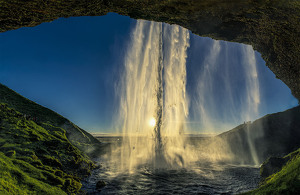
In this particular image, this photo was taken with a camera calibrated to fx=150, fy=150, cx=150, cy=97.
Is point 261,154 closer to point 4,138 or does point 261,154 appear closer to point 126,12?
point 126,12

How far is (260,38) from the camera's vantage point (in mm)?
12867

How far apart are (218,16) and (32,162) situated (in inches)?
799

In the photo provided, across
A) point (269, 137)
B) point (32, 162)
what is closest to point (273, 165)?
point (32, 162)

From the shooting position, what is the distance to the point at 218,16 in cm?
1114

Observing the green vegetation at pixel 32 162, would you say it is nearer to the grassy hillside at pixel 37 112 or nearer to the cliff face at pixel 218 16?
the grassy hillside at pixel 37 112

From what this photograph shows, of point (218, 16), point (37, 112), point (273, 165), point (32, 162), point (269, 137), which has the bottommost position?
point (273, 165)

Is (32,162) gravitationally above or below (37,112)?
below

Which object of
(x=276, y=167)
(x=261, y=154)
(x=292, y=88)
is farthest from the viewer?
(x=261, y=154)

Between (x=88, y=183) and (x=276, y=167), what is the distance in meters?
20.7

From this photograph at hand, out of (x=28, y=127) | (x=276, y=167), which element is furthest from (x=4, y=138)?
(x=276, y=167)

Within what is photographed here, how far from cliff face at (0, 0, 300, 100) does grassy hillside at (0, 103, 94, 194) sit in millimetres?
10053

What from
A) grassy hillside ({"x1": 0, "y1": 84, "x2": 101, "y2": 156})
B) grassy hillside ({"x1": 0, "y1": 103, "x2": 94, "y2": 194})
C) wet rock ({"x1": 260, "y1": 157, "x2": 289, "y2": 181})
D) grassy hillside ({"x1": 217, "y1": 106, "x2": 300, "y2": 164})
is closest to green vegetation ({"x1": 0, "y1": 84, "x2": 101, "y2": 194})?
grassy hillside ({"x1": 0, "y1": 103, "x2": 94, "y2": 194})

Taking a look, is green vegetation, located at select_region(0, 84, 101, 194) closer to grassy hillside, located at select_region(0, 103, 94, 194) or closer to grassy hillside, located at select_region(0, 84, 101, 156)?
grassy hillside, located at select_region(0, 103, 94, 194)

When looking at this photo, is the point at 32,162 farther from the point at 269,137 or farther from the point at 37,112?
the point at 269,137
